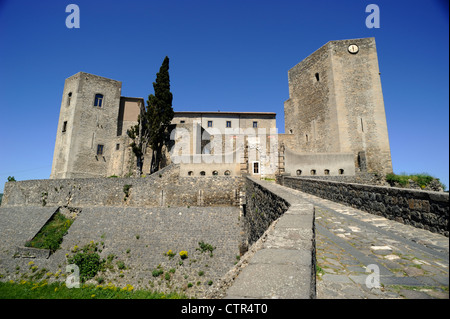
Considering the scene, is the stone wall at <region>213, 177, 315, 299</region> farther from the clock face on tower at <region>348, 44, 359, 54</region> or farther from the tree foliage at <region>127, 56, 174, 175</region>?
the clock face on tower at <region>348, 44, 359, 54</region>

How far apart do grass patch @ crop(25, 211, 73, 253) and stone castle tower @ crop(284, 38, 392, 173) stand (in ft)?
76.5

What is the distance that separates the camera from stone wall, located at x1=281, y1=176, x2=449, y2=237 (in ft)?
12.3

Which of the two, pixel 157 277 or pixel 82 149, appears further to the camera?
pixel 82 149

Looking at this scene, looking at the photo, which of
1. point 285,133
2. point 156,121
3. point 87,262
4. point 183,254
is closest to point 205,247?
point 183,254

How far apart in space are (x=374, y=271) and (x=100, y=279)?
13.7 meters

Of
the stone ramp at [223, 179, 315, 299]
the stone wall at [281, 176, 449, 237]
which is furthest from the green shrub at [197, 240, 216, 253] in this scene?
the stone ramp at [223, 179, 315, 299]

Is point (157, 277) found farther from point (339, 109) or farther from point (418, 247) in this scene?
point (339, 109)

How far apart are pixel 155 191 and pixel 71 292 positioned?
8.63 meters

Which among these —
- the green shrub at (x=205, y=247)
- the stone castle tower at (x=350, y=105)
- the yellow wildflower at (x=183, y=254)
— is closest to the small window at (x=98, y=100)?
the yellow wildflower at (x=183, y=254)
